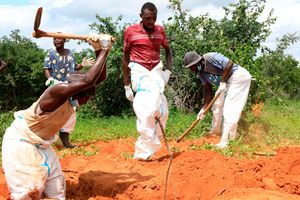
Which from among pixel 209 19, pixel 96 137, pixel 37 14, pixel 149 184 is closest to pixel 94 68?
pixel 37 14

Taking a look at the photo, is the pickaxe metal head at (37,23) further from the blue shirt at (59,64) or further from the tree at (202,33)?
the tree at (202,33)

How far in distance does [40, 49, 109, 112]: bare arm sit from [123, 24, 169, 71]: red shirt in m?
1.79

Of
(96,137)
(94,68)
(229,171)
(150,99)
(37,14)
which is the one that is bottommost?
(96,137)

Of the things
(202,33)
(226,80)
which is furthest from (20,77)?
(226,80)

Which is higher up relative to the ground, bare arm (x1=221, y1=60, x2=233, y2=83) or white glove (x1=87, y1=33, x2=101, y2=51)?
white glove (x1=87, y1=33, x2=101, y2=51)

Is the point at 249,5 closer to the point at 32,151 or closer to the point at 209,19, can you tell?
the point at 209,19

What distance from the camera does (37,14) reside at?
4.39 metres

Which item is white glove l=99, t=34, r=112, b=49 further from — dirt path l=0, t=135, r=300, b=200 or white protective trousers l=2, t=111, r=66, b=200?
dirt path l=0, t=135, r=300, b=200

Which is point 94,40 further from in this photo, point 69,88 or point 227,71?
Result: point 227,71

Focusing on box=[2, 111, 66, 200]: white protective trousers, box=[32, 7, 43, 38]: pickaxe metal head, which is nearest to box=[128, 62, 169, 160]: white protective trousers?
box=[2, 111, 66, 200]: white protective trousers

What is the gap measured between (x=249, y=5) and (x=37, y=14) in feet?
26.4

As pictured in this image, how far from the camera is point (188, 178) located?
4.93m

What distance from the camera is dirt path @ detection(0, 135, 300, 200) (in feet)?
14.5

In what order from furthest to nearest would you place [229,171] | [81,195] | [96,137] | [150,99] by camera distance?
[96,137] < [150,99] < [81,195] < [229,171]
